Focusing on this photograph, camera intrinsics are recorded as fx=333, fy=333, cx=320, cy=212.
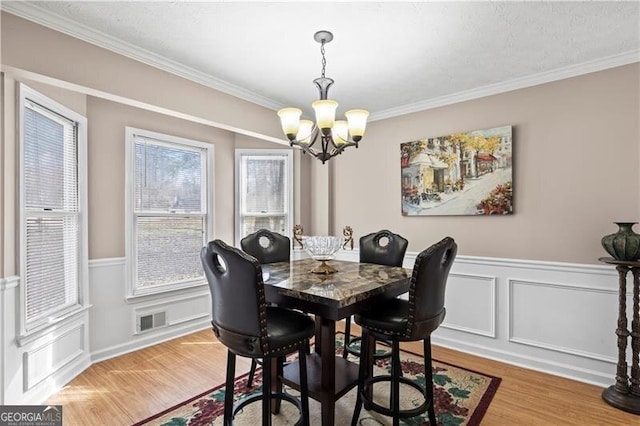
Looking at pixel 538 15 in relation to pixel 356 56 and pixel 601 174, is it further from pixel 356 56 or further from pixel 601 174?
pixel 601 174

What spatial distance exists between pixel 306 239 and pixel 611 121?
2.71m

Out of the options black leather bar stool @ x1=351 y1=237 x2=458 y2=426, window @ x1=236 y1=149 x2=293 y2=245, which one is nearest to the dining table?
black leather bar stool @ x1=351 y1=237 x2=458 y2=426

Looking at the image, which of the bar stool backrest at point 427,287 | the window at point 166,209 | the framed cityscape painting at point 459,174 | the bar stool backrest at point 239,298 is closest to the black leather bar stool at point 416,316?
the bar stool backrest at point 427,287

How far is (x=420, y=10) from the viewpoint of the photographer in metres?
2.11

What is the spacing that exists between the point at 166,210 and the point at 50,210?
118 centimetres

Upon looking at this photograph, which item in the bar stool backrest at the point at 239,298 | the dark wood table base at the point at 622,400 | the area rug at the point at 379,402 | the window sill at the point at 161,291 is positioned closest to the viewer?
the bar stool backrest at the point at 239,298

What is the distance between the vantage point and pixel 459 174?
3.50 meters

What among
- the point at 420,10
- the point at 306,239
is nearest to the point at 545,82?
the point at 420,10

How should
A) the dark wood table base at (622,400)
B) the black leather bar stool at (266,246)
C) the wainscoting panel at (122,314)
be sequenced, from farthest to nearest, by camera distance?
the wainscoting panel at (122,314), the black leather bar stool at (266,246), the dark wood table base at (622,400)

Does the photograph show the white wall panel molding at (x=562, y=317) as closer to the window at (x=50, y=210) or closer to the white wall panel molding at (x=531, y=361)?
the white wall panel molding at (x=531, y=361)

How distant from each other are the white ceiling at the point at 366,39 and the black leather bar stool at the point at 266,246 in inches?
58.9

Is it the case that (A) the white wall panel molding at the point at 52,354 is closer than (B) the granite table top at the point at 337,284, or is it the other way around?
(B) the granite table top at the point at 337,284

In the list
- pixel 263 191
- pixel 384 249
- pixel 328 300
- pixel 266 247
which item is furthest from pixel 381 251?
pixel 263 191

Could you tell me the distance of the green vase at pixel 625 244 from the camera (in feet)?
7.74
